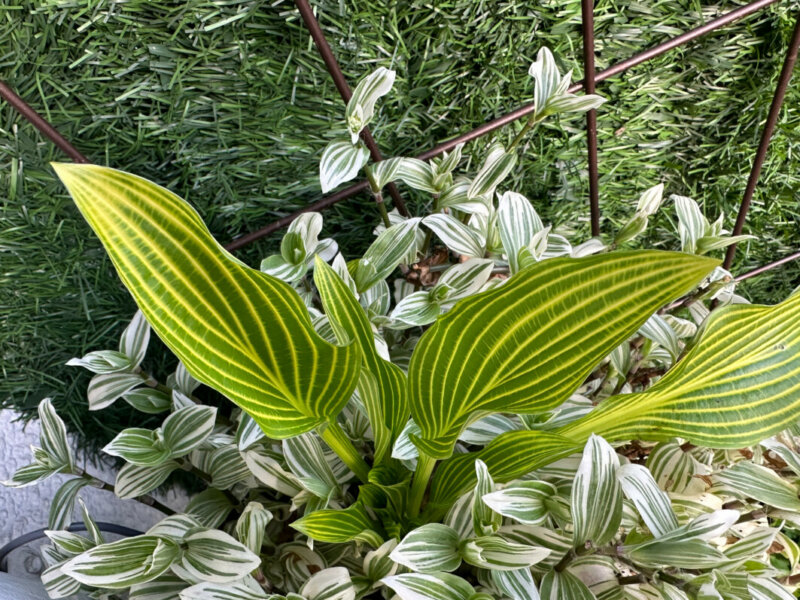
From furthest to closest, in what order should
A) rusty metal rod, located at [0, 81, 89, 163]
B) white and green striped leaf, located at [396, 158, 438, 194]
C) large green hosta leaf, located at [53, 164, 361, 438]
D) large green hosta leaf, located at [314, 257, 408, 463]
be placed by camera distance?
white and green striped leaf, located at [396, 158, 438, 194]
rusty metal rod, located at [0, 81, 89, 163]
large green hosta leaf, located at [314, 257, 408, 463]
large green hosta leaf, located at [53, 164, 361, 438]

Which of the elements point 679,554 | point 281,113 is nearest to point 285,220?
point 281,113

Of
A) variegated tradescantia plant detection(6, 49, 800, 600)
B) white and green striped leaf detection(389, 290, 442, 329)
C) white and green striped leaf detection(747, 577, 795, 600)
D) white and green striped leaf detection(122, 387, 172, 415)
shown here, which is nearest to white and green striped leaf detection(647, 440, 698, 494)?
variegated tradescantia plant detection(6, 49, 800, 600)

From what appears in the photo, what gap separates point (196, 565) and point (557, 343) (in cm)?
28

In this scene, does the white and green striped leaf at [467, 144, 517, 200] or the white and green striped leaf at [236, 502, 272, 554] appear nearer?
the white and green striped leaf at [236, 502, 272, 554]

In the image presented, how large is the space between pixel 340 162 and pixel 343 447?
0.69 feet

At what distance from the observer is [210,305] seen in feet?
0.85

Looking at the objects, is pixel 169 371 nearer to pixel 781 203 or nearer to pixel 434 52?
pixel 434 52

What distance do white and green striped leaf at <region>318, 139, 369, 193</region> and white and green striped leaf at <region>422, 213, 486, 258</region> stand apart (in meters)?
0.08

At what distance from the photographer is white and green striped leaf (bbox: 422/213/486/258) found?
55 cm

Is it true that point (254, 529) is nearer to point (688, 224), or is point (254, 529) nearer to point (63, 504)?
point (63, 504)

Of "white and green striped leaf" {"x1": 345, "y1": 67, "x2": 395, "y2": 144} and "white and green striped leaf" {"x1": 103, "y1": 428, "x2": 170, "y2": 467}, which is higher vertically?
"white and green striped leaf" {"x1": 345, "y1": 67, "x2": 395, "y2": 144}

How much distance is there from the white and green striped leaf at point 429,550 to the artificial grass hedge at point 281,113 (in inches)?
14.0

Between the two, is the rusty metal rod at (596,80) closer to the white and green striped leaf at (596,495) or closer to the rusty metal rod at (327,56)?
the rusty metal rod at (327,56)

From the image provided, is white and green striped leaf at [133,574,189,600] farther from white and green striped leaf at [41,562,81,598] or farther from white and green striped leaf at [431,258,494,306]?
white and green striped leaf at [431,258,494,306]
